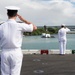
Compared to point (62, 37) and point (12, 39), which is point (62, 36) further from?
point (12, 39)

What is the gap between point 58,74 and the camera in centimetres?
1041

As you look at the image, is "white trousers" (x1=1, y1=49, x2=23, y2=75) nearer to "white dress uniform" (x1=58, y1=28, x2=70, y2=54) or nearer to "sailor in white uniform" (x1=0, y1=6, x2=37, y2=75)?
"sailor in white uniform" (x1=0, y1=6, x2=37, y2=75)

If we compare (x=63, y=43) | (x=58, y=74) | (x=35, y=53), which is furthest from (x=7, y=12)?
(x=35, y=53)

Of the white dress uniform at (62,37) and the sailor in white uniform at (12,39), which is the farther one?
the white dress uniform at (62,37)

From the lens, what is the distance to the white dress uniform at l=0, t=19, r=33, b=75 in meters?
5.24

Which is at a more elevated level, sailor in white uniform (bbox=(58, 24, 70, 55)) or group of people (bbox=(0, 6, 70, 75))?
group of people (bbox=(0, 6, 70, 75))

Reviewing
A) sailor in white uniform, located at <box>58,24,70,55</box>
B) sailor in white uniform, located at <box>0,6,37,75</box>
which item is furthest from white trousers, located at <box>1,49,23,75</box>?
sailor in white uniform, located at <box>58,24,70,55</box>

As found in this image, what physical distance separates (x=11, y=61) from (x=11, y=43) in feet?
0.93

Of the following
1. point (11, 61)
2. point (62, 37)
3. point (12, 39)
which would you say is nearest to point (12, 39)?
point (12, 39)

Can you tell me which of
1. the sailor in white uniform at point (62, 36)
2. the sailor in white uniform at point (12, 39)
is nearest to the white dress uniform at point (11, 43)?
the sailor in white uniform at point (12, 39)

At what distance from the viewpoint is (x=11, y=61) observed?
17.3 feet

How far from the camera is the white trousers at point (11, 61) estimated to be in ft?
17.2

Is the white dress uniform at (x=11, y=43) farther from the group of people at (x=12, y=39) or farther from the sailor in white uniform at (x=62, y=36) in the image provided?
the sailor in white uniform at (x=62, y=36)

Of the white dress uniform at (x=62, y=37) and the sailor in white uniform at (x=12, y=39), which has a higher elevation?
the sailor in white uniform at (x=12, y=39)
